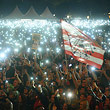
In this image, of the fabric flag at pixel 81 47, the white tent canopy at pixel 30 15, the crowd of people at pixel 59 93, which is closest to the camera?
the fabric flag at pixel 81 47

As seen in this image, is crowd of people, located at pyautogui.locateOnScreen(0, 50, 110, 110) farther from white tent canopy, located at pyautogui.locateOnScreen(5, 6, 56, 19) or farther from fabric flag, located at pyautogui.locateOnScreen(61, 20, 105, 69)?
white tent canopy, located at pyautogui.locateOnScreen(5, 6, 56, 19)

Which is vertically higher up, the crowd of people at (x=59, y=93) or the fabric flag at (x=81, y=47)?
the fabric flag at (x=81, y=47)

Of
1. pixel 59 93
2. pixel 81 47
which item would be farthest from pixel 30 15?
pixel 81 47

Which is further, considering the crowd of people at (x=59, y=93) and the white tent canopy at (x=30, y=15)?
the white tent canopy at (x=30, y=15)

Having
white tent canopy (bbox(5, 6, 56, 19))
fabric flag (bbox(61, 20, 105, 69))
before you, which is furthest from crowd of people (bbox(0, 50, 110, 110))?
white tent canopy (bbox(5, 6, 56, 19))

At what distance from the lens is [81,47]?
4.70 m

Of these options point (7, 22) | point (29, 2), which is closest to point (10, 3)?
point (29, 2)

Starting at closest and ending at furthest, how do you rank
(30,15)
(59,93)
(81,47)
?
(81,47) → (59,93) → (30,15)

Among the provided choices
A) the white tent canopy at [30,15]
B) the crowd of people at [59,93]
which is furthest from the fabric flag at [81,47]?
the white tent canopy at [30,15]

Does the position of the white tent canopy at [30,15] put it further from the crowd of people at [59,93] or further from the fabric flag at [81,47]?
the fabric flag at [81,47]

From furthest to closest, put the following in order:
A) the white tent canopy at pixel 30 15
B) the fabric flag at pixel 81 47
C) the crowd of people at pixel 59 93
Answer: the white tent canopy at pixel 30 15
the crowd of people at pixel 59 93
the fabric flag at pixel 81 47

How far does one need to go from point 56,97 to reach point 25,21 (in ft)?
91.8

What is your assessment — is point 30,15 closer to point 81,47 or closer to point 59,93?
point 59,93

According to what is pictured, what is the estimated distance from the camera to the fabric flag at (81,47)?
4.37 m
